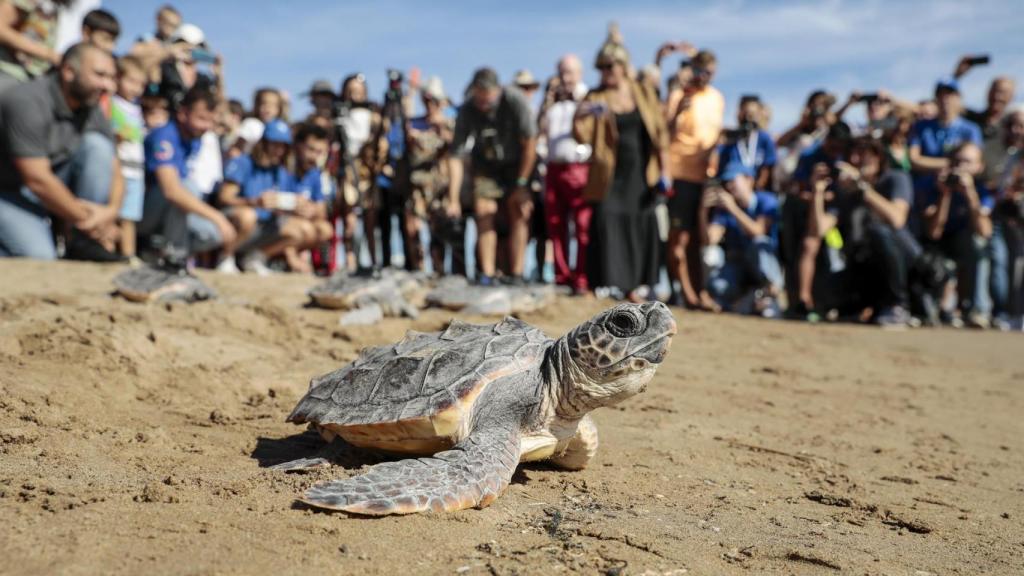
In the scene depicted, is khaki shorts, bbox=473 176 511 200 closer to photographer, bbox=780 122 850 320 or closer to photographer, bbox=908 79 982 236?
photographer, bbox=780 122 850 320

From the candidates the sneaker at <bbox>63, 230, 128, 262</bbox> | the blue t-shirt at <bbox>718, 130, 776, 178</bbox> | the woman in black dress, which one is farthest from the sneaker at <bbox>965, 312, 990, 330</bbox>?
the sneaker at <bbox>63, 230, 128, 262</bbox>

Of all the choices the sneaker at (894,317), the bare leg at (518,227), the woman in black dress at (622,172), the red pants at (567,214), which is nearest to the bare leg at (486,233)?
the bare leg at (518,227)

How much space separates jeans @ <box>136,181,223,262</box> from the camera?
6.68 meters

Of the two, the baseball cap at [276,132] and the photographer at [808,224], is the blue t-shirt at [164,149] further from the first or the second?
the photographer at [808,224]

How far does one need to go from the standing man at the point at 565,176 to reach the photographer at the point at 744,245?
1248mm

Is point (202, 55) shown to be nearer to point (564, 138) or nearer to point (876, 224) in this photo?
point (564, 138)

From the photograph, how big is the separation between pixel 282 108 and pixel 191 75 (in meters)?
1.14

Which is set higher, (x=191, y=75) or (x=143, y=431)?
(x=191, y=75)

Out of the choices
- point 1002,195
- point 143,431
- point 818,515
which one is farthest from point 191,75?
point 1002,195

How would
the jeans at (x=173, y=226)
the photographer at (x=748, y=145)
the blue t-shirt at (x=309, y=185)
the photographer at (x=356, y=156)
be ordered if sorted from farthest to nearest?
the blue t-shirt at (x=309, y=185) → the photographer at (x=748, y=145) → the photographer at (x=356, y=156) → the jeans at (x=173, y=226)

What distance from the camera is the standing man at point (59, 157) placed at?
5.45 metres

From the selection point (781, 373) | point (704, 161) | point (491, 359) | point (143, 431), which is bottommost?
point (781, 373)

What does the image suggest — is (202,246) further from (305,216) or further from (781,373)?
(781,373)

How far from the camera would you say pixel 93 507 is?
1.85 metres
